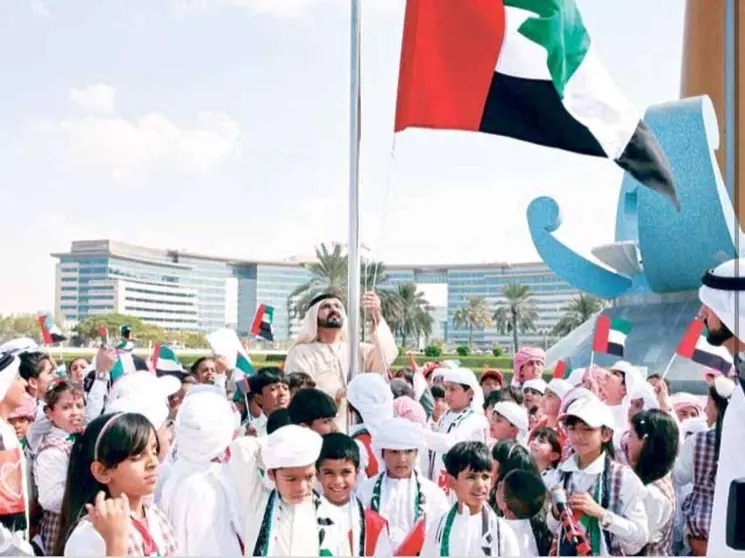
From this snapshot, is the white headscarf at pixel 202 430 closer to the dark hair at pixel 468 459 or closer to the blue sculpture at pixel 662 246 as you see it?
the dark hair at pixel 468 459

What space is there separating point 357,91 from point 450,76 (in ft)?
1.47

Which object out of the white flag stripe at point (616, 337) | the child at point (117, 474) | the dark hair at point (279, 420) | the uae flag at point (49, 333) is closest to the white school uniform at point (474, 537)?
the dark hair at point (279, 420)

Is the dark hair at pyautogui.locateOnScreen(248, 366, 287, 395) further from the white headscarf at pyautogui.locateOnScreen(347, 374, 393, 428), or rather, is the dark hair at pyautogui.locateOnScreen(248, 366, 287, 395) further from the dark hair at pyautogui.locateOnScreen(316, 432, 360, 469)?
the dark hair at pyautogui.locateOnScreen(316, 432, 360, 469)

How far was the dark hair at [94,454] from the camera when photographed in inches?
104

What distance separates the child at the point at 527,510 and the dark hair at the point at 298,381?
69.5 inches

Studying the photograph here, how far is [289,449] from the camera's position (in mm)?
3057

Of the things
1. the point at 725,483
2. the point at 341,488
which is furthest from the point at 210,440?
the point at 725,483

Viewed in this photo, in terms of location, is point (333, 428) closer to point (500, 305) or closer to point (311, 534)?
point (311, 534)

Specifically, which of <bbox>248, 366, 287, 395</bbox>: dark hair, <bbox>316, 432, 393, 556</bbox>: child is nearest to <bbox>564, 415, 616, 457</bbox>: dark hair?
<bbox>316, 432, 393, 556</bbox>: child

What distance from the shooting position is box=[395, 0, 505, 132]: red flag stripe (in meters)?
4.21

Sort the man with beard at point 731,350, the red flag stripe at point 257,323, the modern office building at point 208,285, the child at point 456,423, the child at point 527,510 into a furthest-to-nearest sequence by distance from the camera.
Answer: the modern office building at point 208,285 < the red flag stripe at point 257,323 < the child at point 456,423 < the child at point 527,510 < the man with beard at point 731,350

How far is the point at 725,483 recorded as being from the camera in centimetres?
249

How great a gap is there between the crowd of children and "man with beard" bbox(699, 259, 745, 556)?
52cm

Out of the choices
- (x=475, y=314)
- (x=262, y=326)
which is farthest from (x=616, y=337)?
(x=475, y=314)
